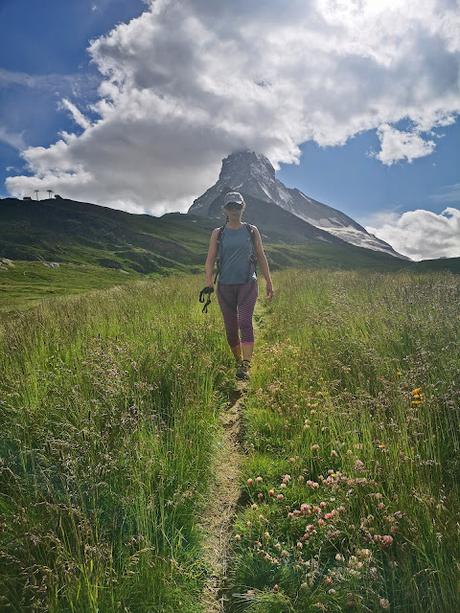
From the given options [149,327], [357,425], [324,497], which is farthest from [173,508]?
[149,327]

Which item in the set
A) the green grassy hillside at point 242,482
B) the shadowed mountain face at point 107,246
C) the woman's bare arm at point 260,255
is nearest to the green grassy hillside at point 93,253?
the shadowed mountain face at point 107,246

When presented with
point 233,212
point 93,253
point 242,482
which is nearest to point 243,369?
point 233,212

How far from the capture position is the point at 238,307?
7742 mm

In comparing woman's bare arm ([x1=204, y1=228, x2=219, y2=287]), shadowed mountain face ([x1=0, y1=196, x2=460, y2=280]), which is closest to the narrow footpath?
woman's bare arm ([x1=204, y1=228, x2=219, y2=287])

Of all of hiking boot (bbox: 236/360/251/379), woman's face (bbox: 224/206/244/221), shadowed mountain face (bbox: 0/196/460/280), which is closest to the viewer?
hiking boot (bbox: 236/360/251/379)

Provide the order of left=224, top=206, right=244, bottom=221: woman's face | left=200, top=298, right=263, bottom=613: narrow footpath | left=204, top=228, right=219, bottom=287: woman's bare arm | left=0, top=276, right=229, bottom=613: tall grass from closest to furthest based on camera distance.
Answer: left=0, top=276, right=229, bottom=613: tall grass, left=200, top=298, right=263, bottom=613: narrow footpath, left=224, top=206, right=244, bottom=221: woman's face, left=204, top=228, right=219, bottom=287: woman's bare arm

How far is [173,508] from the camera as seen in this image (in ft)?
10.1

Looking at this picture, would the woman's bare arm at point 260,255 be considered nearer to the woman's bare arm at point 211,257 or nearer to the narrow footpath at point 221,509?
the woman's bare arm at point 211,257

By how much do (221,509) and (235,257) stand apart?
4957 millimetres

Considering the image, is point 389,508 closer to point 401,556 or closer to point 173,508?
point 401,556

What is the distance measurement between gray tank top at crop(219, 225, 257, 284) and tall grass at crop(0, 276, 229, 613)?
1.55m

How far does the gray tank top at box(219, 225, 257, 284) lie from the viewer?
25.0ft

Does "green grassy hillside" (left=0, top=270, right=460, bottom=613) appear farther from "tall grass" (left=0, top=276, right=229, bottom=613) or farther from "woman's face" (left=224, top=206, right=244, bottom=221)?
"woman's face" (left=224, top=206, right=244, bottom=221)

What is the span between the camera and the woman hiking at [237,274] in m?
7.53
